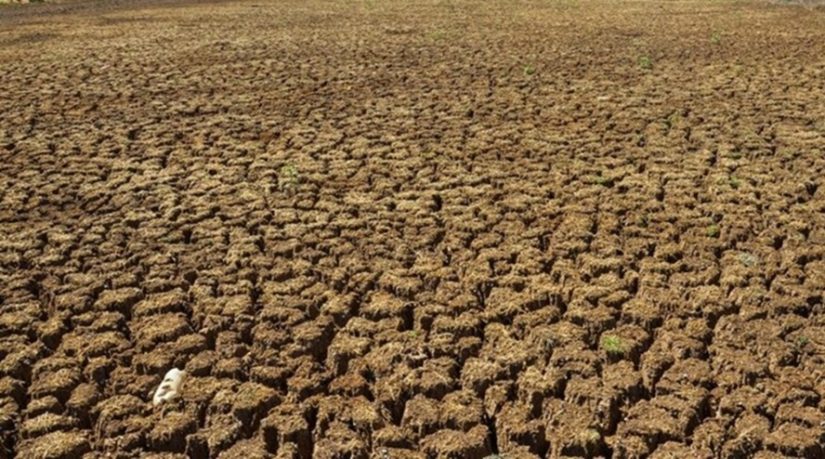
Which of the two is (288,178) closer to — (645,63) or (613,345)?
(613,345)

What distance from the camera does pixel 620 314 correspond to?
474cm

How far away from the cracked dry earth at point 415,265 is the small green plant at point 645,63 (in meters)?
0.73

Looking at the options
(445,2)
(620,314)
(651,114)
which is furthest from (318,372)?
(445,2)

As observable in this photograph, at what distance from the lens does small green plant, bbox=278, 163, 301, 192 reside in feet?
22.4

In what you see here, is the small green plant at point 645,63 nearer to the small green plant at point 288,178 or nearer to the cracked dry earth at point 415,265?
the cracked dry earth at point 415,265

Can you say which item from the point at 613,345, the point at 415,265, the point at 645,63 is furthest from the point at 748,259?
the point at 645,63

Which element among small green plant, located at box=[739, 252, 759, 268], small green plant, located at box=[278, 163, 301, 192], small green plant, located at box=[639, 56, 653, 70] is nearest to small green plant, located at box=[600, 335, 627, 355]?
small green plant, located at box=[739, 252, 759, 268]

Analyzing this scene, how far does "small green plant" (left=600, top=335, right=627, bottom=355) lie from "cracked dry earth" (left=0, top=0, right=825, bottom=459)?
0.5 inches

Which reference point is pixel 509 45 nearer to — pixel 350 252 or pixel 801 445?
pixel 350 252

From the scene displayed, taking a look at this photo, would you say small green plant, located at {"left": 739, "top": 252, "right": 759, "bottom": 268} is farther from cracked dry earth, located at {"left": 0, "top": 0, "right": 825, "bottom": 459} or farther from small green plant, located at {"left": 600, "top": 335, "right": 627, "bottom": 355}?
small green plant, located at {"left": 600, "top": 335, "right": 627, "bottom": 355}

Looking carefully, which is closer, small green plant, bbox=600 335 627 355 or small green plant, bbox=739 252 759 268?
small green plant, bbox=600 335 627 355

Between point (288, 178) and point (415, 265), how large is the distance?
215 cm

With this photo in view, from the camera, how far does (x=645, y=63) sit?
12.1m

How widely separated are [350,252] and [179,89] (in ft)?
20.2
